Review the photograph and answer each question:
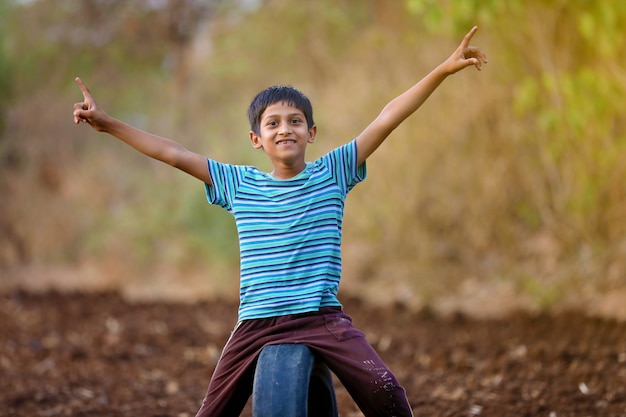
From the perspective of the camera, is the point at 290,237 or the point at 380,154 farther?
the point at 380,154

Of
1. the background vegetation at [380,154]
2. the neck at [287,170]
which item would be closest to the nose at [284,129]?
the neck at [287,170]

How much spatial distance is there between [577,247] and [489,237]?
127 centimetres

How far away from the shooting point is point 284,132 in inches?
113

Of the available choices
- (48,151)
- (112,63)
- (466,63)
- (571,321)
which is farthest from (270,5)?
(466,63)

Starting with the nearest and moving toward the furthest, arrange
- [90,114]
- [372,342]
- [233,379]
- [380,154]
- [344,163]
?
[233,379] → [90,114] → [344,163] → [372,342] → [380,154]

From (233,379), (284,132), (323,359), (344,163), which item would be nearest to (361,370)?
(323,359)

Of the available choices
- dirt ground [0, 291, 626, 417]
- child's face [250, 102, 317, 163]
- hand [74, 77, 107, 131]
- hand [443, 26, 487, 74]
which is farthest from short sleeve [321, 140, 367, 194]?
dirt ground [0, 291, 626, 417]

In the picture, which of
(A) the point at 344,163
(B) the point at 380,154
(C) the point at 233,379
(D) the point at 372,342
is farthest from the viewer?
(B) the point at 380,154

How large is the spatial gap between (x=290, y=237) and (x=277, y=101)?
1.58 feet

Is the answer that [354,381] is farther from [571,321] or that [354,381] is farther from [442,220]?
[442,220]

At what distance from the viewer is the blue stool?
8.57ft

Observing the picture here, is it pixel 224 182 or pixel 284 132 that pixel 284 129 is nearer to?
pixel 284 132

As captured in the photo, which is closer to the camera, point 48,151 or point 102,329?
point 102,329

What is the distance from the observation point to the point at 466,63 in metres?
2.88
